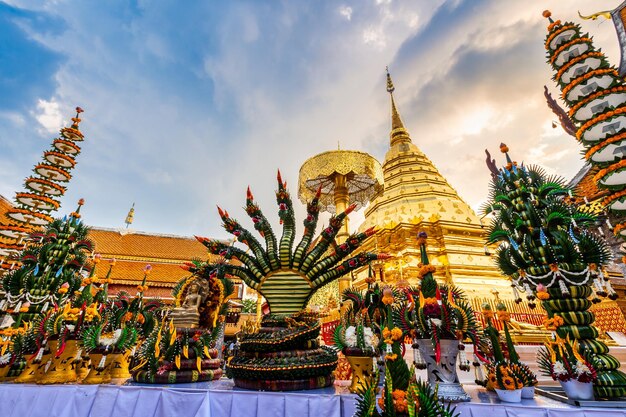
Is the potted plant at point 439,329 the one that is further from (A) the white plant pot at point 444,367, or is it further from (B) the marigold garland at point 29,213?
(B) the marigold garland at point 29,213

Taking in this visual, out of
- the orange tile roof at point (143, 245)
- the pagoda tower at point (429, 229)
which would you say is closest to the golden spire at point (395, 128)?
the pagoda tower at point (429, 229)

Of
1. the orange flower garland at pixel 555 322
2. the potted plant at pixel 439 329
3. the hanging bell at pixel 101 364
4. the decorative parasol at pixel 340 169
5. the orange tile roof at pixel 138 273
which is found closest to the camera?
the potted plant at pixel 439 329

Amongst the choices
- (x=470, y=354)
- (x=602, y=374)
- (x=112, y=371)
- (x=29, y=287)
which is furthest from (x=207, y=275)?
(x=470, y=354)

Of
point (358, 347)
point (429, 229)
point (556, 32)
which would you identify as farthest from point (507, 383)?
point (429, 229)

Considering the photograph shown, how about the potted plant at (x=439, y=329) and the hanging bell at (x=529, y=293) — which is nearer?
the potted plant at (x=439, y=329)

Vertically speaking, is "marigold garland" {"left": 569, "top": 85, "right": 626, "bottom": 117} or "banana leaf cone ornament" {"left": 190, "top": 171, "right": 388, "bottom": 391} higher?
"marigold garland" {"left": 569, "top": 85, "right": 626, "bottom": 117}

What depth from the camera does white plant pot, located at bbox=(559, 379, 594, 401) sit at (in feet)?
8.75

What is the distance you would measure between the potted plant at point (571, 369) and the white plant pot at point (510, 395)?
64cm

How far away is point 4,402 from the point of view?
2.98 metres

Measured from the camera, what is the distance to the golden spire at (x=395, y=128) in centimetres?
2206

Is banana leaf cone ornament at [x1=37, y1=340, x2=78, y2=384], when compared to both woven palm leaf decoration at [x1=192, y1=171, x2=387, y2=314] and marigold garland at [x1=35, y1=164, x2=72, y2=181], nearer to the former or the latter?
woven palm leaf decoration at [x1=192, y1=171, x2=387, y2=314]

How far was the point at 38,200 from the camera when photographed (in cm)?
1042

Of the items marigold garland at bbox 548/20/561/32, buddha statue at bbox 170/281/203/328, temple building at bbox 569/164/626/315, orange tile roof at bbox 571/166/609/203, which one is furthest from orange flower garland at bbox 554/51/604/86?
buddha statue at bbox 170/281/203/328

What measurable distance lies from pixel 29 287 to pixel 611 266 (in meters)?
17.1
